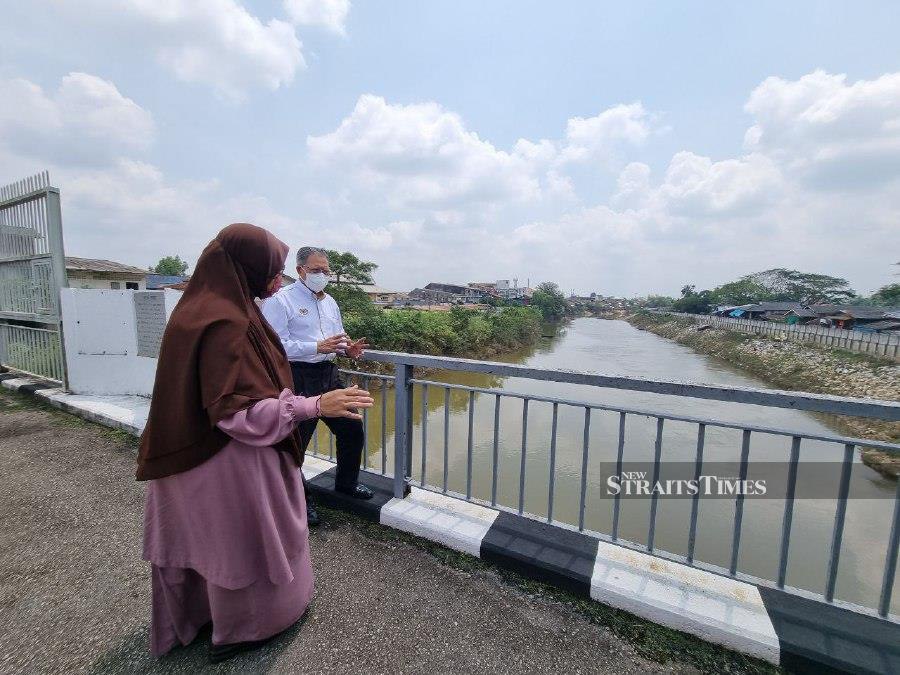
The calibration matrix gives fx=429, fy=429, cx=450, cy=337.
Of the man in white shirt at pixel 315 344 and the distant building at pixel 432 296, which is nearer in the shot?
the man in white shirt at pixel 315 344

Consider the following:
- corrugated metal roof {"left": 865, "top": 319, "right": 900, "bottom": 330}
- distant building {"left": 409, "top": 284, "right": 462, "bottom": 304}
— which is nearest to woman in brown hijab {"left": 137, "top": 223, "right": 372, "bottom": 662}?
corrugated metal roof {"left": 865, "top": 319, "right": 900, "bottom": 330}

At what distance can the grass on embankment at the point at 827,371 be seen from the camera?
37.8 feet

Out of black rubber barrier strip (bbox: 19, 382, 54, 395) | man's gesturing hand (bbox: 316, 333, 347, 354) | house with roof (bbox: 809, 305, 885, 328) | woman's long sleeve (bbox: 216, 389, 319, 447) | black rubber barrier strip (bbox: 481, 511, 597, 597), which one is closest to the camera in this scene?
woman's long sleeve (bbox: 216, 389, 319, 447)

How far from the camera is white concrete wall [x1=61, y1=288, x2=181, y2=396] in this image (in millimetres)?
4516

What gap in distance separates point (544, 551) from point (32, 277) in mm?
6140

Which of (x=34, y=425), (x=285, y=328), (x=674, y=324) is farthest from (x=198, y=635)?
(x=674, y=324)

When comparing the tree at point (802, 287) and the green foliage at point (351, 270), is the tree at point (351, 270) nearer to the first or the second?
the green foliage at point (351, 270)

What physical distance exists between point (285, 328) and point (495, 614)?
164 cm

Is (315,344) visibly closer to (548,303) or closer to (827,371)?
(827,371)

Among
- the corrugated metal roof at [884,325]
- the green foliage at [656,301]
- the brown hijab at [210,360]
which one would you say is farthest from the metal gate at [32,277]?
the green foliage at [656,301]

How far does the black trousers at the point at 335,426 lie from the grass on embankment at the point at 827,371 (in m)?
7.93

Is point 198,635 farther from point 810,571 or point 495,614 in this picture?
point 810,571

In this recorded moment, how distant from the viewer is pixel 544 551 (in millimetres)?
1896

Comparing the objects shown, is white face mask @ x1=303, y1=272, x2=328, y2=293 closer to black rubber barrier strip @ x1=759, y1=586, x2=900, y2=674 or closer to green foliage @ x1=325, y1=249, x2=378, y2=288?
black rubber barrier strip @ x1=759, y1=586, x2=900, y2=674
